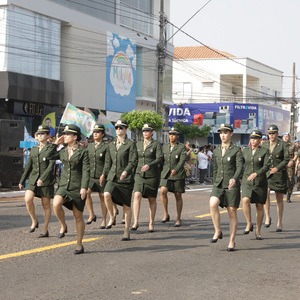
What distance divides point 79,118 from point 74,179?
45.9 feet

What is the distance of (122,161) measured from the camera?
10.3 metres

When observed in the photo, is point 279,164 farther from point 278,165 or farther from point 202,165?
point 202,165

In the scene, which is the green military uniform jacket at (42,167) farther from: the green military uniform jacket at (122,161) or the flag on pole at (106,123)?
the flag on pole at (106,123)

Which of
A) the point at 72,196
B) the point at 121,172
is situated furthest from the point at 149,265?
the point at 121,172

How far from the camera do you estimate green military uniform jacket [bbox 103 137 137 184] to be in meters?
10.1

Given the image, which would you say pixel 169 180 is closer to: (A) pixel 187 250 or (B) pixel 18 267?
(A) pixel 187 250

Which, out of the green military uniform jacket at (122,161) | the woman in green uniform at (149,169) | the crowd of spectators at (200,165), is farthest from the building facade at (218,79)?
the green military uniform jacket at (122,161)

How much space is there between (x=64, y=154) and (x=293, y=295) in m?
3.98

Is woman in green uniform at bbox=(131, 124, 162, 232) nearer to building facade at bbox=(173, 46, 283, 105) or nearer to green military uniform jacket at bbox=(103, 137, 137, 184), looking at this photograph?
green military uniform jacket at bbox=(103, 137, 137, 184)

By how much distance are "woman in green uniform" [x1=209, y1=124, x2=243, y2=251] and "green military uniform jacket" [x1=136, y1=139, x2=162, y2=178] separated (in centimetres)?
174

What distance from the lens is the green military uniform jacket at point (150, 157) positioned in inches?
Answer: 436

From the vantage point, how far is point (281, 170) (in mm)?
12102

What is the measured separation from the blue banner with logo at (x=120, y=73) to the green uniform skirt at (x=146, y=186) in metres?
26.6

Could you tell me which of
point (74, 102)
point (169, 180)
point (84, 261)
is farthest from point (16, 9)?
point (84, 261)
